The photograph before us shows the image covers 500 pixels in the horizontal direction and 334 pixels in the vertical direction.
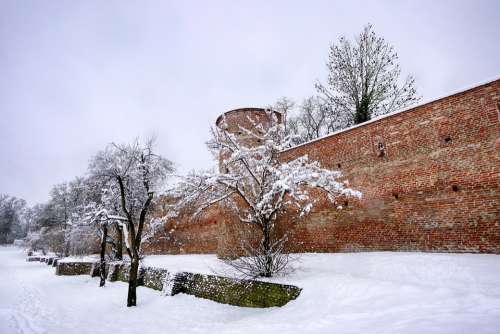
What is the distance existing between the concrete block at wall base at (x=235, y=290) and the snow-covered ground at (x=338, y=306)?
24cm

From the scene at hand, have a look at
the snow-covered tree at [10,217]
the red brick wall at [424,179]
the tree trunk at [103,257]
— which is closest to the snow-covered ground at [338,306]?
the red brick wall at [424,179]

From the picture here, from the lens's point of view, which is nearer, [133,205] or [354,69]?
[133,205]

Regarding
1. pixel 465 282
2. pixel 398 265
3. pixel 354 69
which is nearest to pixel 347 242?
pixel 398 265

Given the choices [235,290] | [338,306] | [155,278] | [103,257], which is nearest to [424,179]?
[338,306]

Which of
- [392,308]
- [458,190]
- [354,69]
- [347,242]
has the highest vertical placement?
[354,69]

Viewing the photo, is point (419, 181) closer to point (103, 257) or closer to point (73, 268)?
point (103, 257)

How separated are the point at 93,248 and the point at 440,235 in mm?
28856

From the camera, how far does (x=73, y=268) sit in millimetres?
20906

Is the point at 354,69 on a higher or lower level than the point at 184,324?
higher

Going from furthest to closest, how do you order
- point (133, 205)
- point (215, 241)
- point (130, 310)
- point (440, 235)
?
point (215, 241), point (133, 205), point (130, 310), point (440, 235)

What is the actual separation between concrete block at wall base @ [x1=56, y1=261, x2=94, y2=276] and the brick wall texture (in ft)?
53.1

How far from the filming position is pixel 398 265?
24.4 feet

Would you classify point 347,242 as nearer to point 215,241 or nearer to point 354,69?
point 215,241

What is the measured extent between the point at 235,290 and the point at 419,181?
19.7 feet
